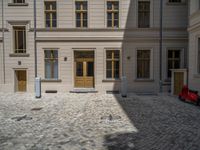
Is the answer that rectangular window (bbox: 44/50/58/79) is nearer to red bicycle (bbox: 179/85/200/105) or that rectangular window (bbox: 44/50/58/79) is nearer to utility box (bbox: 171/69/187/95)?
utility box (bbox: 171/69/187/95)

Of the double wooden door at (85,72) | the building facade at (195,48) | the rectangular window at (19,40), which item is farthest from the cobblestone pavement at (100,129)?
the rectangular window at (19,40)

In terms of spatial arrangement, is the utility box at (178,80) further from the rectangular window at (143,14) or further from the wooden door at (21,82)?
the wooden door at (21,82)

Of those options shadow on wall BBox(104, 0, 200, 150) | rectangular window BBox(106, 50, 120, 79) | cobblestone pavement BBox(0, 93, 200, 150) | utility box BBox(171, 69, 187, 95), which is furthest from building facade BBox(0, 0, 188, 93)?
shadow on wall BBox(104, 0, 200, 150)

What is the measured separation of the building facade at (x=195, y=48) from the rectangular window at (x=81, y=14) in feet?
26.8

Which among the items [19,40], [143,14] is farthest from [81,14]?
[19,40]

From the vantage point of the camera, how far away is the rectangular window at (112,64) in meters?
15.6

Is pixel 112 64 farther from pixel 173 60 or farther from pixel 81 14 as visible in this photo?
pixel 173 60

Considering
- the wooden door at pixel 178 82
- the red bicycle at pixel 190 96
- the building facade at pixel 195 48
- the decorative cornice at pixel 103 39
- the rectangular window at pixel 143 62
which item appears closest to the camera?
the red bicycle at pixel 190 96

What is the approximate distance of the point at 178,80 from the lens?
13.9m

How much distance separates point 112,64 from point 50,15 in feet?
22.1

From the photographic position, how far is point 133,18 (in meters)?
15.4

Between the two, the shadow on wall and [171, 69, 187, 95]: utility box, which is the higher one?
[171, 69, 187, 95]: utility box

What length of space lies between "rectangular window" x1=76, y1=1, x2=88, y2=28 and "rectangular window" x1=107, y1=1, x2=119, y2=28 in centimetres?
195

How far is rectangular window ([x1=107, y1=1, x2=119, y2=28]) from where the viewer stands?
15.5m
